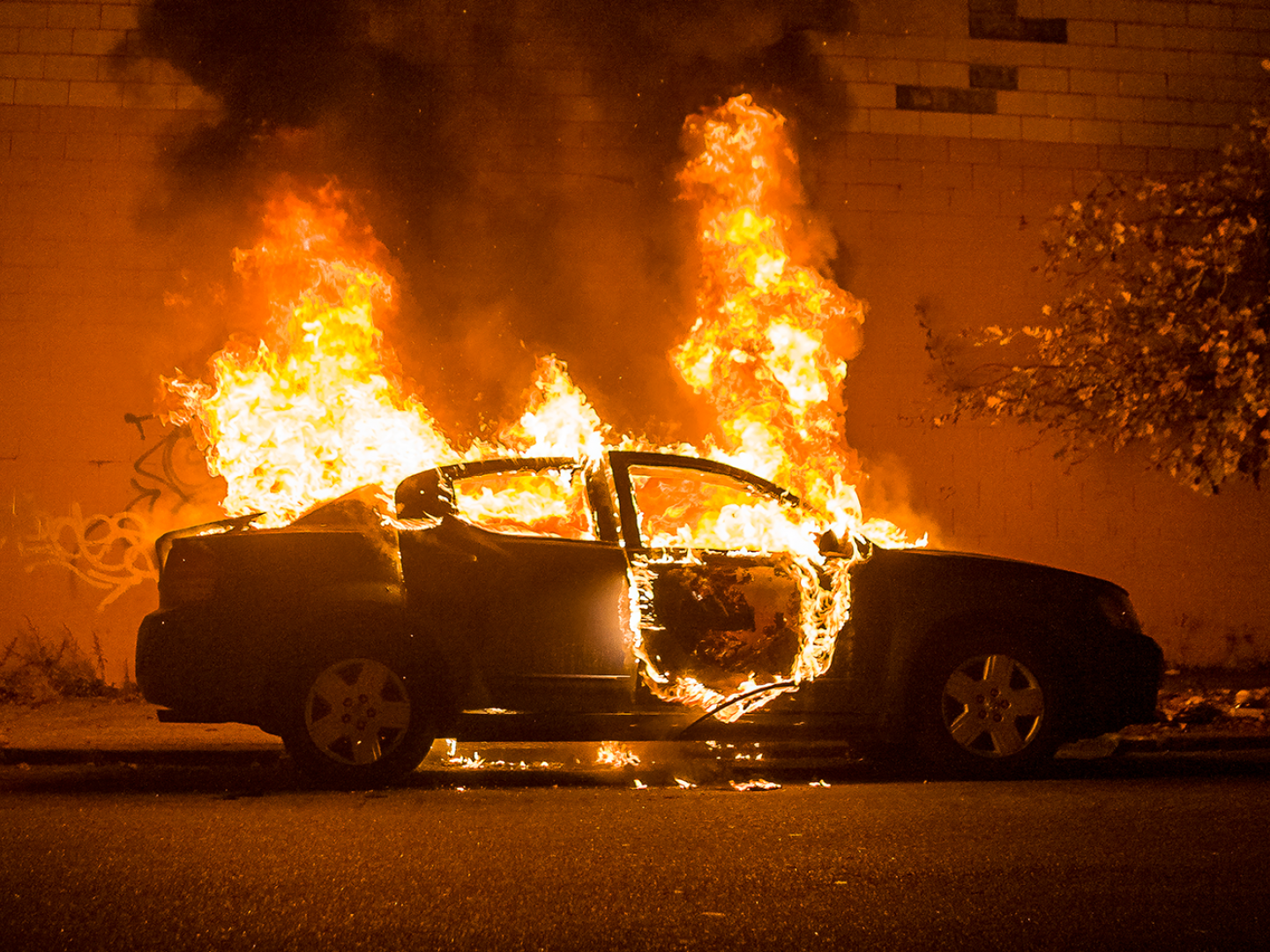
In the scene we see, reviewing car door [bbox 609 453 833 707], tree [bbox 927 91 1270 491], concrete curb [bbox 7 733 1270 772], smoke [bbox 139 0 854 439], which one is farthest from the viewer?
smoke [bbox 139 0 854 439]

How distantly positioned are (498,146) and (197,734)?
5359 mm

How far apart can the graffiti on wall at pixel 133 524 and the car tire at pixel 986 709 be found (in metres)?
6.19

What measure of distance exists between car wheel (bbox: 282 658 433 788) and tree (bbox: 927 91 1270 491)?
5.33m

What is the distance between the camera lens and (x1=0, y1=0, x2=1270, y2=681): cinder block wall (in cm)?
1011

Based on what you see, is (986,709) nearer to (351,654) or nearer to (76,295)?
(351,654)

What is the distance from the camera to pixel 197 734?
7.74 meters

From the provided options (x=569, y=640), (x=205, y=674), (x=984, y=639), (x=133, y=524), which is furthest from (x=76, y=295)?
(x=984, y=639)

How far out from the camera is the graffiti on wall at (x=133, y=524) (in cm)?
1002

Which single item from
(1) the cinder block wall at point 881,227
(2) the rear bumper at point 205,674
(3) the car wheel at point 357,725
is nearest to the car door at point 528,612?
(3) the car wheel at point 357,725

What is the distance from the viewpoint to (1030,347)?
10.8m

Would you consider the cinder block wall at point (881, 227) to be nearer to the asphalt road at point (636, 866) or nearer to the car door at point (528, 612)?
the asphalt road at point (636, 866)

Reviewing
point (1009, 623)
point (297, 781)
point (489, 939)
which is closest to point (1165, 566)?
point (1009, 623)

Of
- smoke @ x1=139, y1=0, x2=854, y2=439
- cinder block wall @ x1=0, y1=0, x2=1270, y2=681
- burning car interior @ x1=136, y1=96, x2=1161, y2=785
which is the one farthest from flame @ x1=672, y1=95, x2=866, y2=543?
burning car interior @ x1=136, y1=96, x2=1161, y2=785

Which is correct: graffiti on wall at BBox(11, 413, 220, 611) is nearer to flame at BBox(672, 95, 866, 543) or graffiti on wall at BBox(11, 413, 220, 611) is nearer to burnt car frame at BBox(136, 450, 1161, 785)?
burnt car frame at BBox(136, 450, 1161, 785)
